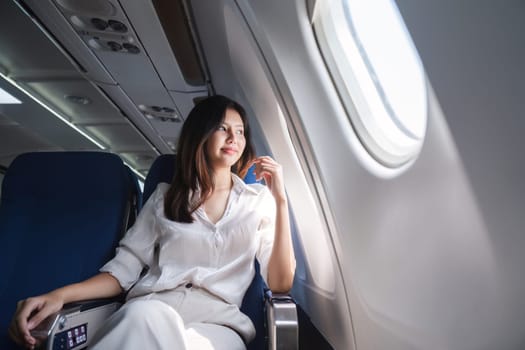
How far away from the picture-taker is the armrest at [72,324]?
1.10 meters

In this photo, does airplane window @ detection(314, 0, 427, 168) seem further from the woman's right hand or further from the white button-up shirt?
the woman's right hand

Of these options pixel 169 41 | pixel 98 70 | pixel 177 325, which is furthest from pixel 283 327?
pixel 98 70

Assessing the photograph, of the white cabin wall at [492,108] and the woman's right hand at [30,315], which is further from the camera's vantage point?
the woman's right hand at [30,315]

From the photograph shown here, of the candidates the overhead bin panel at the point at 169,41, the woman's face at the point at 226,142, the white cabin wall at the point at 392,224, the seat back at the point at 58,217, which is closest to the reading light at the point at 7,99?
the overhead bin panel at the point at 169,41

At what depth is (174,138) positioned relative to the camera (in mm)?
6348

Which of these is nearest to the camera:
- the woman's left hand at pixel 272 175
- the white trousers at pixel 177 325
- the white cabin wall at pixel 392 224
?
the white cabin wall at pixel 392 224

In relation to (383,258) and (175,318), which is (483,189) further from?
(175,318)

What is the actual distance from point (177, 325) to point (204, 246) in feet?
1.51

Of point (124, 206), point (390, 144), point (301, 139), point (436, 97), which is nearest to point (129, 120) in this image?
point (124, 206)

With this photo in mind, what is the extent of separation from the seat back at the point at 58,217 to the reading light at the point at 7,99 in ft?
13.8

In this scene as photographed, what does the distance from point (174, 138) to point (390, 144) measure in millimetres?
5346

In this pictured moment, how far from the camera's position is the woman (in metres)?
1.28

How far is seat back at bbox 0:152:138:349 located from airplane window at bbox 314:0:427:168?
1.23 m

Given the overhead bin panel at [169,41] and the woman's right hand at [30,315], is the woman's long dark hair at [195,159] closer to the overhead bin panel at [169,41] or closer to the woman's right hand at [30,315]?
the woman's right hand at [30,315]
